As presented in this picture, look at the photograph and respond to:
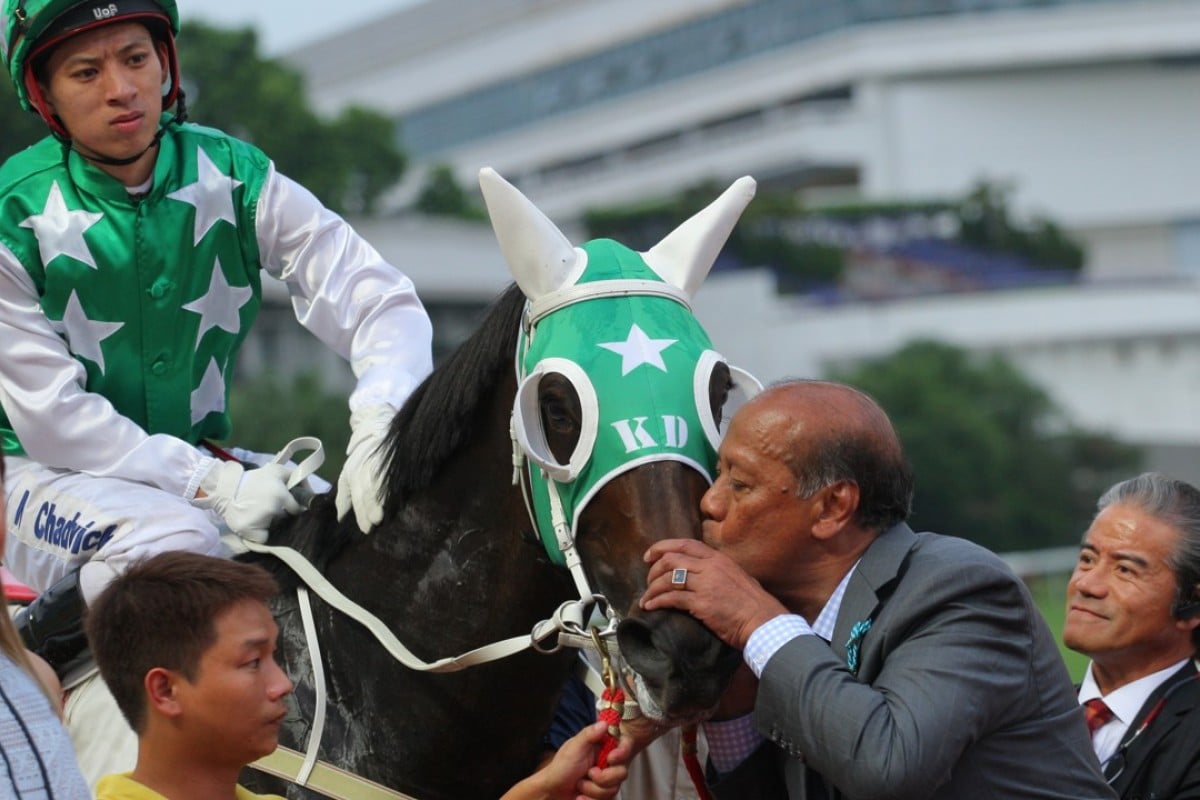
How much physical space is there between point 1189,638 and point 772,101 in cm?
5280

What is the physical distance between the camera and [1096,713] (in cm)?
394

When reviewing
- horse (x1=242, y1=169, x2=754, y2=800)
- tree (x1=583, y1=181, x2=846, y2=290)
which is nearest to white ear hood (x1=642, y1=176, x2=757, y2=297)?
horse (x1=242, y1=169, x2=754, y2=800)

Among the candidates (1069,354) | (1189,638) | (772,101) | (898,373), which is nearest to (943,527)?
(898,373)

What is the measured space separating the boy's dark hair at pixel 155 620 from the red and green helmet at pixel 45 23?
144cm

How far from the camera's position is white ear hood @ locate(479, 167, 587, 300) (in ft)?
11.5

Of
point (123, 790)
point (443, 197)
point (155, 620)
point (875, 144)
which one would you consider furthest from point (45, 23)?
point (875, 144)

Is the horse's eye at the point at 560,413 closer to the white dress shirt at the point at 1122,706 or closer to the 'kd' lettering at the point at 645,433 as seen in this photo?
the 'kd' lettering at the point at 645,433

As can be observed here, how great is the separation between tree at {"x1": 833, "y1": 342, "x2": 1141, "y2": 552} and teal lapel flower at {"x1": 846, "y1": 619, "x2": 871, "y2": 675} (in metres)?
31.6

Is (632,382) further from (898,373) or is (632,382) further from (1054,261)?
(1054,261)

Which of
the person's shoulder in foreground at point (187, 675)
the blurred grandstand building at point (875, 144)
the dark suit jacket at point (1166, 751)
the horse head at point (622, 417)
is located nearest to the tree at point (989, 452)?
the blurred grandstand building at point (875, 144)

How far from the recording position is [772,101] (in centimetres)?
5562

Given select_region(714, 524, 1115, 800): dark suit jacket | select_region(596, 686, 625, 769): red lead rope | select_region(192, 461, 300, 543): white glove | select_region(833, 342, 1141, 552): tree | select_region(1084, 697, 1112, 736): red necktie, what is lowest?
select_region(833, 342, 1141, 552): tree

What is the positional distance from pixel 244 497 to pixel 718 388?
3.62ft

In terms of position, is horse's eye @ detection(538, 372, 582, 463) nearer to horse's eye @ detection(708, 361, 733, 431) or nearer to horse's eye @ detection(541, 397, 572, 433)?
horse's eye @ detection(541, 397, 572, 433)
